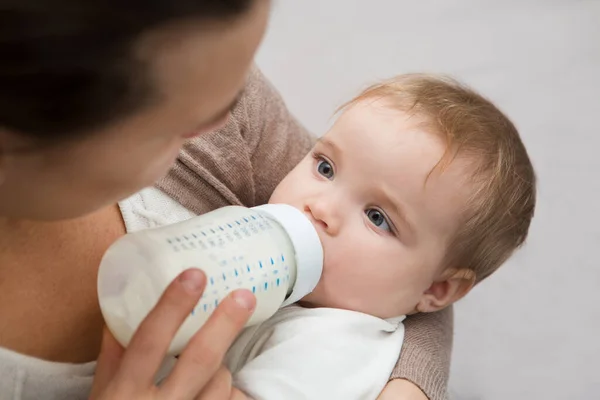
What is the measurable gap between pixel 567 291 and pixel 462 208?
548 millimetres

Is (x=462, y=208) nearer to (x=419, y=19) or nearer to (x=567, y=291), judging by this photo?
(x=567, y=291)

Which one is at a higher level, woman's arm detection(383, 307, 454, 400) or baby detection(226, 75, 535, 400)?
baby detection(226, 75, 535, 400)

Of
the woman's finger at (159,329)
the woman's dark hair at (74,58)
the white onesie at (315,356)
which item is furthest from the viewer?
the white onesie at (315,356)

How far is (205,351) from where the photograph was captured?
2.07 ft

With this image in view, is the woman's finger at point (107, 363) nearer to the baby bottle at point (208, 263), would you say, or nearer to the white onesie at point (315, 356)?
the baby bottle at point (208, 263)

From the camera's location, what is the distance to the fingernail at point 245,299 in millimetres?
647

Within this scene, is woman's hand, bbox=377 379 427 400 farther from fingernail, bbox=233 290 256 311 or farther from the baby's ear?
fingernail, bbox=233 290 256 311

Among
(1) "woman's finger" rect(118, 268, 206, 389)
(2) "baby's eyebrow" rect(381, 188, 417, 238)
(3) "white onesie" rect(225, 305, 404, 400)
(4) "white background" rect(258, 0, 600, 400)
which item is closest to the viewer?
(1) "woman's finger" rect(118, 268, 206, 389)

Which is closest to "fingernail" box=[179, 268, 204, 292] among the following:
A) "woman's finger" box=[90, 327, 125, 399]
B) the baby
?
"woman's finger" box=[90, 327, 125, 399]

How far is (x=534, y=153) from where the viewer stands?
1481mm

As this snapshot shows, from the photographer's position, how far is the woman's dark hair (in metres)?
0.40

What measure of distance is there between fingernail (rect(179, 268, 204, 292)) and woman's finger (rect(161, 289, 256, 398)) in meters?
0.04

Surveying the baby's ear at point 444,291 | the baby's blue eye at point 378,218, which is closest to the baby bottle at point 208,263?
the baby's blue eye at point 378,218

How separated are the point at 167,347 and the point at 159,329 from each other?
0.8 inches
